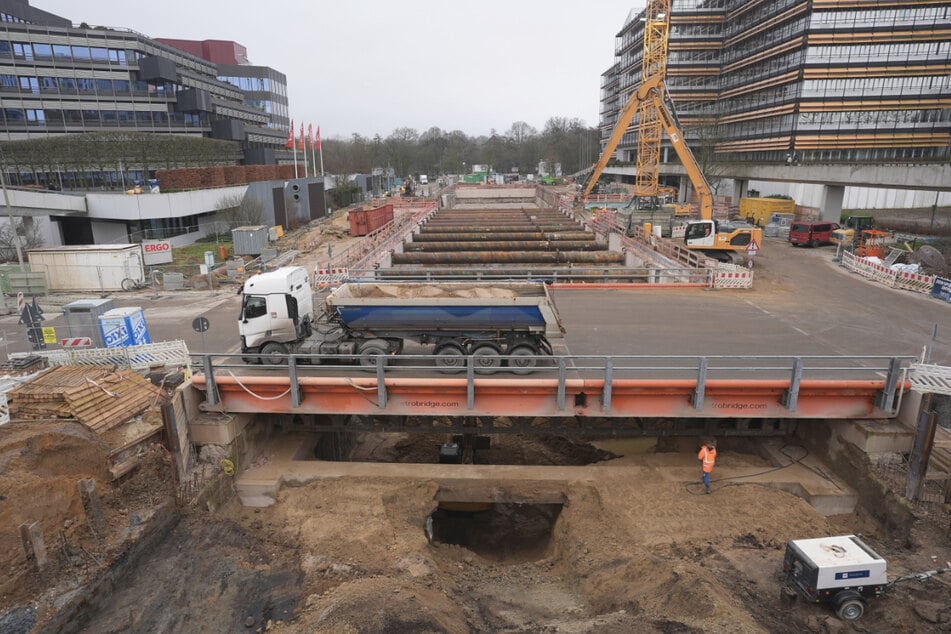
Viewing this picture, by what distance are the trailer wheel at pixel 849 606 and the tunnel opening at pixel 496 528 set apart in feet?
21.3

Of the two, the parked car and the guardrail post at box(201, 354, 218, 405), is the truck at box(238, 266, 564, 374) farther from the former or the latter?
the parked car

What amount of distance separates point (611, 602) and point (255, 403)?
9198 millimetres

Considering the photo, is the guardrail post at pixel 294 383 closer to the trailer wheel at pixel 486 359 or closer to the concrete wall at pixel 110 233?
the trailer wheel at pixel 486 359

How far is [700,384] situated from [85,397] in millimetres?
13833

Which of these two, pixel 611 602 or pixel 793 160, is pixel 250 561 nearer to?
pixel 611 602

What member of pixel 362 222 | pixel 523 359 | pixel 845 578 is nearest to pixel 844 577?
pixel 845 578

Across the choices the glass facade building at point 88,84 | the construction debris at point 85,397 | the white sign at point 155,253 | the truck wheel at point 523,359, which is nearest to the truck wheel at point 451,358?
the truck wheel at point 523,359

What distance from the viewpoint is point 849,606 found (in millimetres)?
8742

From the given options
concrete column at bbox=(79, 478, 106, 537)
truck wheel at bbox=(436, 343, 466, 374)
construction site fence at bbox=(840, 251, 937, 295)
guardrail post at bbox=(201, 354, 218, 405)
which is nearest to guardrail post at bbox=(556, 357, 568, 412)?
truck wheel at bbox=(436, 343, 466, 374)

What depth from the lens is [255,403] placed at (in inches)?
541

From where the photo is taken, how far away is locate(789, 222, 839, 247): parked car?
39500mm

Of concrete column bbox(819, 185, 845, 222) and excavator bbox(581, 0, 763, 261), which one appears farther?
concrete column bbox(819, 185, 845, 222)

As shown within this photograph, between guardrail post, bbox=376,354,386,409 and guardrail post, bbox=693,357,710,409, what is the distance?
7.16 meters

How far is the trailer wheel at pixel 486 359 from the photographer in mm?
13779
